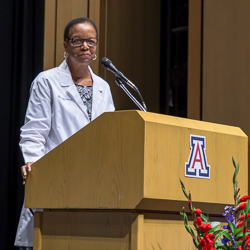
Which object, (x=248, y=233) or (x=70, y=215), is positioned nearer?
(x=248, y=233)

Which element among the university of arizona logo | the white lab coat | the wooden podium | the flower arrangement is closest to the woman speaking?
the white lab coat

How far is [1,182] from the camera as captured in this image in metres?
3.02

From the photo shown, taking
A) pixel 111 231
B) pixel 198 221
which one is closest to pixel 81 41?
pixel 111 231

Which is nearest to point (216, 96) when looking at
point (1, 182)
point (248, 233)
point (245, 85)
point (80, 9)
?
point (245, 85)

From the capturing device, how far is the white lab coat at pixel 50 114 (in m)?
2.16

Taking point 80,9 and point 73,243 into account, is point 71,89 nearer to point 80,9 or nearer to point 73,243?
point 73,243

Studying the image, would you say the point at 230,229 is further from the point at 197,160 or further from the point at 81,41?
the point at 81,41

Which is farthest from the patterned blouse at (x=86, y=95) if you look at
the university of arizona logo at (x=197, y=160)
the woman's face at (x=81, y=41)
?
the university of arizona logo at (x=197, y=160)

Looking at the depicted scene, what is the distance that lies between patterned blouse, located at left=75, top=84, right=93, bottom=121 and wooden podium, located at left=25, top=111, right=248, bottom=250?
0.68m

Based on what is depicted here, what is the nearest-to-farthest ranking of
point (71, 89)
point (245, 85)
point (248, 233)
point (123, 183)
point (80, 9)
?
point (248, 233)
point (123, 183)
point (71, 89)
point (245, 85)
point (80, 9)

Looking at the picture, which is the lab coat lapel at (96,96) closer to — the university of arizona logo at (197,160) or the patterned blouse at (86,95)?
the patterned blouse at (86,95)

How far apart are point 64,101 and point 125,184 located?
0.87 metres

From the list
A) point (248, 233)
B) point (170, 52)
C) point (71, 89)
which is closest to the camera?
point (248, 233)

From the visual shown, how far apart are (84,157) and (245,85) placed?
164cm
